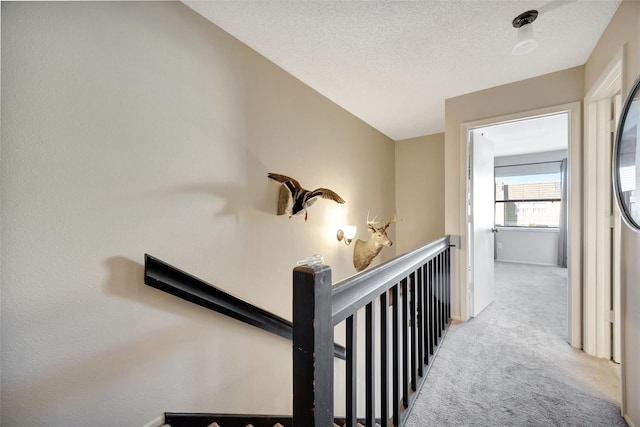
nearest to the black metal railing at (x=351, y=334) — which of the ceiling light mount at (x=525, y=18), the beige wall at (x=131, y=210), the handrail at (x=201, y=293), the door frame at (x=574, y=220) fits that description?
the handrail at (x=201, y=293)

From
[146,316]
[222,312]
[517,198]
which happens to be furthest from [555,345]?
[517,198]

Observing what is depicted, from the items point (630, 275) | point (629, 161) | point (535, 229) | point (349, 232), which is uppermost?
point (629, 161)

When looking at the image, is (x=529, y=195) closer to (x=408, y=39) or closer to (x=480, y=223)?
(x=480, y=223)

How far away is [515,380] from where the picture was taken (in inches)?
66.6

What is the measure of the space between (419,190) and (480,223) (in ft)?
4.15

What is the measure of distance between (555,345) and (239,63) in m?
3.32

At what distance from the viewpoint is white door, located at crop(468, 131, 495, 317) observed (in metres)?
2.71

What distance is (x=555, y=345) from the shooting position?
212 centimetres

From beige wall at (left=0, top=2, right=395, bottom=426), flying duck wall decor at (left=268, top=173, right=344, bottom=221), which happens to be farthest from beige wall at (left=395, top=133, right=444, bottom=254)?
beige wall at (left=0, top=2, right=395, bottom=426)

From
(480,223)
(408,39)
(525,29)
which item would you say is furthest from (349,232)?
(525,29)

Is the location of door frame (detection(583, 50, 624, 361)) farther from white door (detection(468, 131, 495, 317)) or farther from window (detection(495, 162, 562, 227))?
window (detection(495, 162, 562, 227))

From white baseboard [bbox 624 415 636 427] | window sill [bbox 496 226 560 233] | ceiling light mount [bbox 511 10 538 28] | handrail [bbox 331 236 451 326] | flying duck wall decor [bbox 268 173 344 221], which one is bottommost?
white baseboard [bbox 624 415 636 427]

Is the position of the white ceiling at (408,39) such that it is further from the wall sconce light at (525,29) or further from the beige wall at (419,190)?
the beige wall at (419,190)

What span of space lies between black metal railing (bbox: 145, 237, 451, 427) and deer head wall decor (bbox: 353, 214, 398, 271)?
2.66ft
